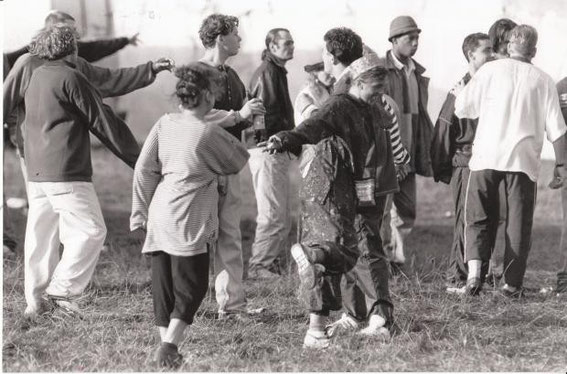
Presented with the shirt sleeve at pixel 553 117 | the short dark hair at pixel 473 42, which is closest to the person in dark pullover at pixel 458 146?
the short dark hair at pixel 473 42

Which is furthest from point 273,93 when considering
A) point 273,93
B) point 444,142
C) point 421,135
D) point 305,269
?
point 305,269

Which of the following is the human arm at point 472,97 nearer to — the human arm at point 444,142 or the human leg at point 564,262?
the human arm at point 444,142

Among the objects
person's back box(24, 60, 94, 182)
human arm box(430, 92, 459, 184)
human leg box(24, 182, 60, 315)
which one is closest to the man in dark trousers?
human arm box(430, 92, 459, 184)

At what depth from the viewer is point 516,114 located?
6.70m

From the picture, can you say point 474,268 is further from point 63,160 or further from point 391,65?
point 63,160

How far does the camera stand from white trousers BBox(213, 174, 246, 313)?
6086mm

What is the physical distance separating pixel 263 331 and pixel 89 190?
1348mm

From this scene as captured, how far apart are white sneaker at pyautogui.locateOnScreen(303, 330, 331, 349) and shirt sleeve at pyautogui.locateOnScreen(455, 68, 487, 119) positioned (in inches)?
85.0

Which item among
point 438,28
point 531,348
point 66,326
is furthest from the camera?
point 438,28

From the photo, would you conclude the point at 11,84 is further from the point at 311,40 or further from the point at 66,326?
the point at 311,40

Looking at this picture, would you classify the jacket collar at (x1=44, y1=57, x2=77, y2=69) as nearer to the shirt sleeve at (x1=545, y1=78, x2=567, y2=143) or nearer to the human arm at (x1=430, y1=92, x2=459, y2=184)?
the human arm at (x1=430, y1=92, x2=459, y2=184)

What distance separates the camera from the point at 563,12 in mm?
9727

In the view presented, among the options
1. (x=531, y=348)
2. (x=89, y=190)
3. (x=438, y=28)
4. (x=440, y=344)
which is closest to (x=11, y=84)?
(x=89, y=190)

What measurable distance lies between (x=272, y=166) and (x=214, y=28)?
1620mm
